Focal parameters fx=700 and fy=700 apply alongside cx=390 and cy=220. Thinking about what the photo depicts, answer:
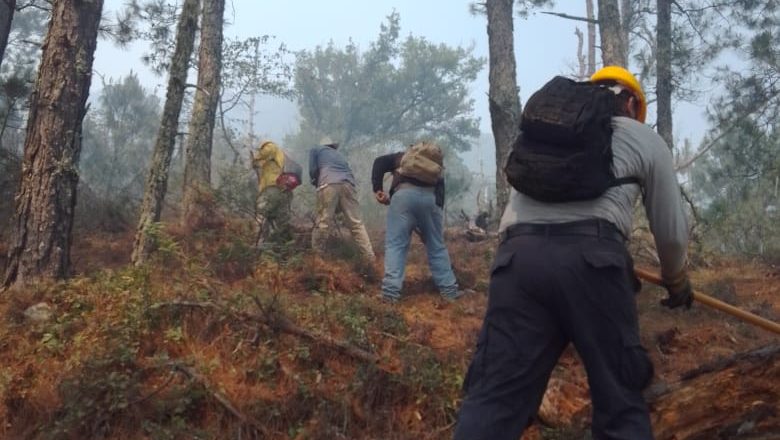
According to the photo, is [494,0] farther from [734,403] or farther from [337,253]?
[734,403]

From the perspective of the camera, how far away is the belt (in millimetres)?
2566

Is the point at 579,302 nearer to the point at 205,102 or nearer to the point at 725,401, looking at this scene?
the point at 725,401

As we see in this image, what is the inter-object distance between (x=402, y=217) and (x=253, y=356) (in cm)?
218

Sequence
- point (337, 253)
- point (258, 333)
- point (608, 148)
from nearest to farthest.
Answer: point (608, 148) < point (258, 333) < point (337, 253)

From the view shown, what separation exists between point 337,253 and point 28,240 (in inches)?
128

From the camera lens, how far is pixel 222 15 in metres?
11.6

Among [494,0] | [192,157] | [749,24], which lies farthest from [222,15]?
[749,24]

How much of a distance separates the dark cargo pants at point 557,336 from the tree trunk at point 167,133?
16.0ft

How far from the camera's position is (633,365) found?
2.52m

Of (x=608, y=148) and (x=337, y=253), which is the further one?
(x=337, y=253)

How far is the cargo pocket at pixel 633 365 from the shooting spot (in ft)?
8.25

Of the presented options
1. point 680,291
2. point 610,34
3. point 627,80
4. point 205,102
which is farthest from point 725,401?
point 205,102

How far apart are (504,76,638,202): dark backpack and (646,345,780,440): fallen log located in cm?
124

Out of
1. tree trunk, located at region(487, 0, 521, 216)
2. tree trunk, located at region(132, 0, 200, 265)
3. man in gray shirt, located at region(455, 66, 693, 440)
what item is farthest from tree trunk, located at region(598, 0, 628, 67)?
man in gray shirt, located at region(455, 66, 693, 440)
